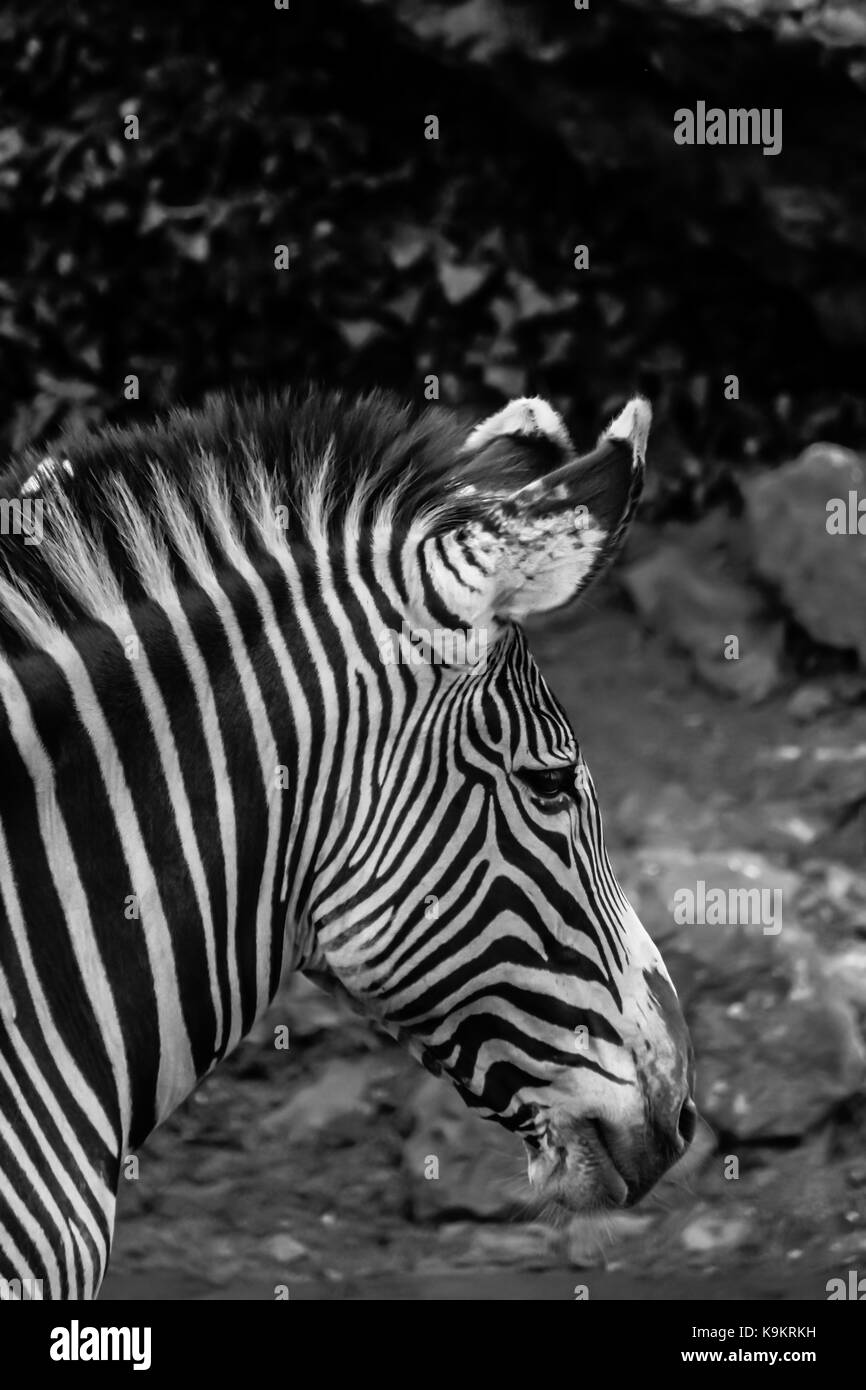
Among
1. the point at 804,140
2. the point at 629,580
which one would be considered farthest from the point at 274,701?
the point at 804,140

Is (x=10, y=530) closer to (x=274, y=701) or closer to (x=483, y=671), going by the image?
(x=274, y=701)

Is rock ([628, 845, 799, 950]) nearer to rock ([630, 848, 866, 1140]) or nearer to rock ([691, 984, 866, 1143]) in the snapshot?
rock ([630, 848, 866, 1140])

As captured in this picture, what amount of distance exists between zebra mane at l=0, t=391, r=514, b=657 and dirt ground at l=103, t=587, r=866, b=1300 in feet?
12.8

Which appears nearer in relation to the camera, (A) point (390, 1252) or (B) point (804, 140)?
(A) point (390, 1252)

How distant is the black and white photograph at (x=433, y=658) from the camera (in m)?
2.87

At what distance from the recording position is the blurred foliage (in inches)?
327

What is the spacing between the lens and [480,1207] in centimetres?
668

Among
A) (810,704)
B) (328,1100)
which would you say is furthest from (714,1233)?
(810,704)

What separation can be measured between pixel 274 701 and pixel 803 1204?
15.2 ft

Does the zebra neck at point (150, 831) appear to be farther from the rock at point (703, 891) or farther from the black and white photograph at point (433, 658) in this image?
the rock at point (703, 891)

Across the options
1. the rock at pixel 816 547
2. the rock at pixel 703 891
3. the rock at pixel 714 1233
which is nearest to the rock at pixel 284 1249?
the rock at pixel 714 1233

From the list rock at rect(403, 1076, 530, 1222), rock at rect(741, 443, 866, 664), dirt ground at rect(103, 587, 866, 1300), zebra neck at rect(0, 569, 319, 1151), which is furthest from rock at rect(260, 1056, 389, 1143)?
zebra neck at rect(0, 569, 319, 1151)

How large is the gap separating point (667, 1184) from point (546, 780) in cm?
362

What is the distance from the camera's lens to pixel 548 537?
111 inches
